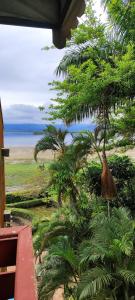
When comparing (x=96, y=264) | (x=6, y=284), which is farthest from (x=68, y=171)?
(x=6, y=284)

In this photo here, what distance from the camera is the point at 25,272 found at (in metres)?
0.92

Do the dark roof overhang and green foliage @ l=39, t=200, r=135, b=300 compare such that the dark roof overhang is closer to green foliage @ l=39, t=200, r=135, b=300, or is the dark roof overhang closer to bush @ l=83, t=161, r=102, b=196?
green foliage @ l=39, t=200, r=135, b=300

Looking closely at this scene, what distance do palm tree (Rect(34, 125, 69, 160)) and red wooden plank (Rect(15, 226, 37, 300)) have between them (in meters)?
5.50

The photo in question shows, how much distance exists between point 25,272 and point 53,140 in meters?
5.96

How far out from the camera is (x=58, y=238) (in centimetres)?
559

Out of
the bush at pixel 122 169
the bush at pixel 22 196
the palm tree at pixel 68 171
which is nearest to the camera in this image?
the palm tree at pixel 68 171

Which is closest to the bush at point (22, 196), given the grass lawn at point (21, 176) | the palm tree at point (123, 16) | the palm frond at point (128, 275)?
the grass lawn at point (21, 176)

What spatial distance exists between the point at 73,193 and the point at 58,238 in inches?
53.9

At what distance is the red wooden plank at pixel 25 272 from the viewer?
2.52 ft

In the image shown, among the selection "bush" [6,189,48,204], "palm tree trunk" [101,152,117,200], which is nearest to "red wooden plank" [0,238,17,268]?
"palm tree trunk" [101,152,117,200]

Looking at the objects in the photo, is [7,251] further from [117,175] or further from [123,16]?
[123,16]

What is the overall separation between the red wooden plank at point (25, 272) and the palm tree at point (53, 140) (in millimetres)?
5499

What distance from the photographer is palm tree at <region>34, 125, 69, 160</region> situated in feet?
22.2

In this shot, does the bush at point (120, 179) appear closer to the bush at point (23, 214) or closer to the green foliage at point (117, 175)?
the green foliage at point (117, 175)
